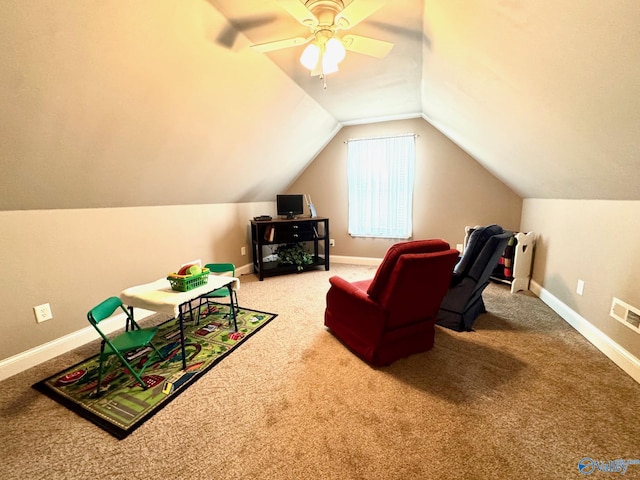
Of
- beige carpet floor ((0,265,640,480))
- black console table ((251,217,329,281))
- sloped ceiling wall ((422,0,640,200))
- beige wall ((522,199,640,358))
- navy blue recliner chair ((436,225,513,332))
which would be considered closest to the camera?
sloped ceiling wall ((422,0,640,200))

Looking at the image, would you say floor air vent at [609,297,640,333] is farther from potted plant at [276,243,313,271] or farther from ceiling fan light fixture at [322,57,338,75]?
potted plant at [276,243,313,271]

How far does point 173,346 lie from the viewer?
7.40 ft

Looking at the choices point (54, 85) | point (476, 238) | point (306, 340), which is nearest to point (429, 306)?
point (476, 238)

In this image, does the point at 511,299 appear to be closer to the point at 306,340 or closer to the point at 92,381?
the point at 306,340

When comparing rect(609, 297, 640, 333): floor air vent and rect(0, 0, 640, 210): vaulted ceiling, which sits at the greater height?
rect(0, 0, 640, 210): vaulted ceiling

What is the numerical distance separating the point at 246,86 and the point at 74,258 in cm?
212

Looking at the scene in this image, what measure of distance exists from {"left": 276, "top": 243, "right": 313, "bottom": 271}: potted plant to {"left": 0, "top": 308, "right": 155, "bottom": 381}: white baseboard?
7.44 ft

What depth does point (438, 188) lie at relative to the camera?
4.28 metres

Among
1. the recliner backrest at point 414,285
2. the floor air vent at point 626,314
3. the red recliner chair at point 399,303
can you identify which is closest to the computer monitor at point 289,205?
the red recliner chair at point 399,303

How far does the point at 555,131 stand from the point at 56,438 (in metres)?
3.60

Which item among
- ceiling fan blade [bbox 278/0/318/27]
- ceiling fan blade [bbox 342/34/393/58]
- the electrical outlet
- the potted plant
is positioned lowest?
the potted plant

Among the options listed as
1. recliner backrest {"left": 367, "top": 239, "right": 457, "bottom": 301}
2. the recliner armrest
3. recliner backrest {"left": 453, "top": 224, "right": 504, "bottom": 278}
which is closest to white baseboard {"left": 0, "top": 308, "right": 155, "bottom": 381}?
the recliner armrest

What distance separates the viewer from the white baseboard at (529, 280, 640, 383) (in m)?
1.82

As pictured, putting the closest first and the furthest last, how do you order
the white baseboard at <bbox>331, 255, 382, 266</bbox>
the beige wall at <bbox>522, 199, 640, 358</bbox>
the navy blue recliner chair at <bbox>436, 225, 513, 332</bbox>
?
the beige wall at <bbox>522, 199, 640, 358</bbox>, the navy blue recliner chair at <bbox>436, 225, 513, 332</bbox>, the white baseboard at <bbox>331, 255, 382, 266</bbox>
